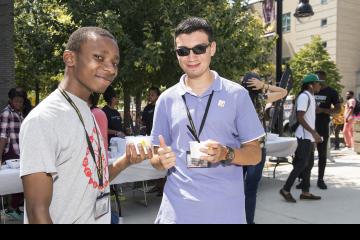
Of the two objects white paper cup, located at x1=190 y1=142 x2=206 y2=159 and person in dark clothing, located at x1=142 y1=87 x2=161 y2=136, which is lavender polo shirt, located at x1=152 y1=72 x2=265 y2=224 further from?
person in dark clothing, located at x1=142 y1=87 x2=161 y2=136

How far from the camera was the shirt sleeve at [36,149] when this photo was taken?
5.12 ft

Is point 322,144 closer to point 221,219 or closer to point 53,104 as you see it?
point 221,219

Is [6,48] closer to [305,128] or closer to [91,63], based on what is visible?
[305,128]

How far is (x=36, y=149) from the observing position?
1.56 metres

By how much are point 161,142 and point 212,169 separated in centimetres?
36

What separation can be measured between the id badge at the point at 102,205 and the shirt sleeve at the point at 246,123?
3.13 feet

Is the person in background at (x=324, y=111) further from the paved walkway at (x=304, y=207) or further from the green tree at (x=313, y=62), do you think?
the green tree at (x=313, y=62)

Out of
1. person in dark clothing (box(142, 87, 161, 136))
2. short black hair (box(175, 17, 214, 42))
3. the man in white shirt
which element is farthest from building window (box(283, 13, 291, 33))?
short black hair (box(175, 17, 214, 42))

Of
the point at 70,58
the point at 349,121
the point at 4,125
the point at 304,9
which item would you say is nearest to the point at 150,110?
the point at 4,125

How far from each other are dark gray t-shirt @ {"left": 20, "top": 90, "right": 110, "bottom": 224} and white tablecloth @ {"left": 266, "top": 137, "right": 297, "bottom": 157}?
6.99 meters

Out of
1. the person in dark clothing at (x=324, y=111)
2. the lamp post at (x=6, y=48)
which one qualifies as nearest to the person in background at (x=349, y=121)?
the person in dark clothing at (x=324, y=111)

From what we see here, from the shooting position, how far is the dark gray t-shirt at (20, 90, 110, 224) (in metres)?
1.57

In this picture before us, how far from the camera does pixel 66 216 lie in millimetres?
1701
